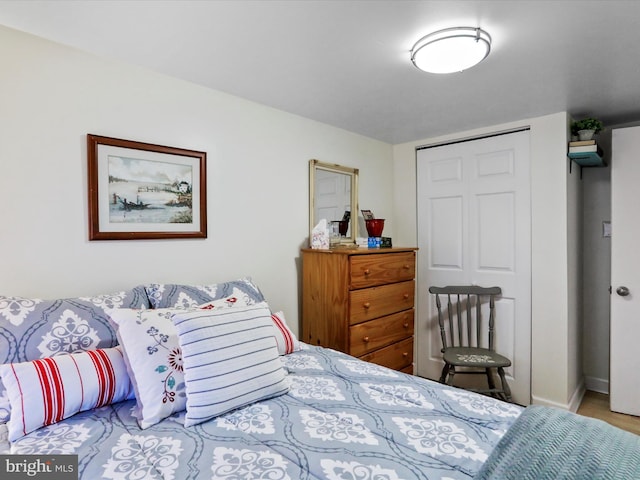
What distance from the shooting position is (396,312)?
2.72m

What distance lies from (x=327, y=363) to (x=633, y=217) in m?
2.51

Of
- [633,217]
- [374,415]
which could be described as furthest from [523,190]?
[374,415]

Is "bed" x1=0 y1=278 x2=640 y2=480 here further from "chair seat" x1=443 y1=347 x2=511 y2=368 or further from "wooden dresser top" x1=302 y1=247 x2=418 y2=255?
"chair seat" x1=443 y1=347 x2=511 y2=368

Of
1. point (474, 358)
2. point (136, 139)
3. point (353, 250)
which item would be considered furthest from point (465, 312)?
point (136, 139)

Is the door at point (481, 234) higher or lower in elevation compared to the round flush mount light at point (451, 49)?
lower

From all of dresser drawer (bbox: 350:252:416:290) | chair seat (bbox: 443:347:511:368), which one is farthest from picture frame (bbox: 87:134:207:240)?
chair seat (bbox: 443:347:511:368)

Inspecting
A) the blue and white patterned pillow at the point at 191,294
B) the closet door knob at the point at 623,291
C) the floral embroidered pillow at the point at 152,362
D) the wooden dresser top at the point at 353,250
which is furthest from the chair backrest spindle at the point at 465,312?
the floral embroidered pillow at the point at 152,362

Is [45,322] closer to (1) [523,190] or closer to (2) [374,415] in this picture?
(2) [374,415]

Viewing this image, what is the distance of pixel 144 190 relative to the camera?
194 centimetres

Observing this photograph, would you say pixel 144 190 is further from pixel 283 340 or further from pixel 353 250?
pixel 353 250

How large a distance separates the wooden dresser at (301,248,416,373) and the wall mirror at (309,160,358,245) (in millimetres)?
428

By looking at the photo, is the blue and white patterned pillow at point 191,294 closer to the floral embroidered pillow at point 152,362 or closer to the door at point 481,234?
the floral embroidered pillow at point 152,362

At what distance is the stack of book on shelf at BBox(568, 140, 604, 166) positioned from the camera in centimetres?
245

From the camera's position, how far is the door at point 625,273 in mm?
2576
